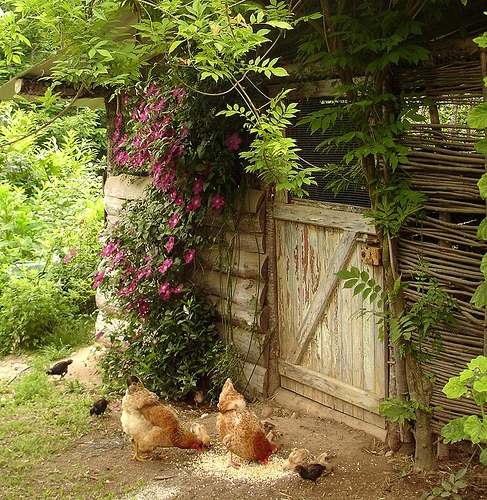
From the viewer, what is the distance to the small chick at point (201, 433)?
5391mm

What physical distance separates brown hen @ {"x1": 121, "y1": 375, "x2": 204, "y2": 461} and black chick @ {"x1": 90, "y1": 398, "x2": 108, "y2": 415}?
0.99m

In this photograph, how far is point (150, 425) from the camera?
5203 mm

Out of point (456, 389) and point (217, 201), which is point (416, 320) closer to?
point (456, 389)

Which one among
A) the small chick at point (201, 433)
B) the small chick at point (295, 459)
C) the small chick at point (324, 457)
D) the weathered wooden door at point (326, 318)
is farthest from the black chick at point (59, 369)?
the small chick at point (324, 457)

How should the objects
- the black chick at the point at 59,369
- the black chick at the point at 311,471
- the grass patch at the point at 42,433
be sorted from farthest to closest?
the black chick at the point at 59,369 → the grass patch at the point at 42,433 → the black chick at the point at 311,471

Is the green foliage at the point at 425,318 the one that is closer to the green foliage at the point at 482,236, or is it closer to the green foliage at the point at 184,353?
the green foliage at the point at 482,236

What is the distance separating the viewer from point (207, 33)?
144 inches

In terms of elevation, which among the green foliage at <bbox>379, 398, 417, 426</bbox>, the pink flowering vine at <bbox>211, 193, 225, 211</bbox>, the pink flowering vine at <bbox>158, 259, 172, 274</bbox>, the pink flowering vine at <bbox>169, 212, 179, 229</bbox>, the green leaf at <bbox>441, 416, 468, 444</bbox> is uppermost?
the pink flowering vine at <bbox>211, 193, 225, 211</bbox>

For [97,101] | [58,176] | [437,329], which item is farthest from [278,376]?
[58,176]

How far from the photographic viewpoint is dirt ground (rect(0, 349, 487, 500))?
4598mm

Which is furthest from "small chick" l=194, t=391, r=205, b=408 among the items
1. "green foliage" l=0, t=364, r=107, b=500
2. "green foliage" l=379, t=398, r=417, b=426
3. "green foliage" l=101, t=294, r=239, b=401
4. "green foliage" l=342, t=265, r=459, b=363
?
"green foliage" l=342, t=265, r=459, b=363

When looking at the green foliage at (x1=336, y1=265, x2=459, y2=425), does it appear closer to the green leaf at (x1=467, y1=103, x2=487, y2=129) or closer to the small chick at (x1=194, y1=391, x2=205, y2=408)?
the green leaf at (x1=467, y1=103, x2=487, y2=129)

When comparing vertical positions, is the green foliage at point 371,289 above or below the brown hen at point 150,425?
above

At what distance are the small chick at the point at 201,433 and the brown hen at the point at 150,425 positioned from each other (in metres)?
0.10
